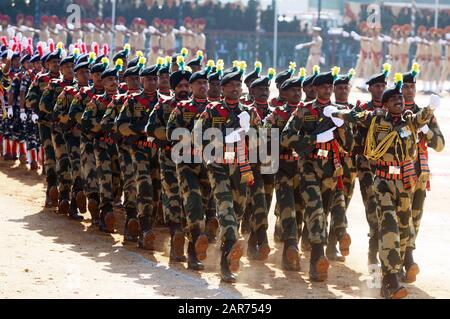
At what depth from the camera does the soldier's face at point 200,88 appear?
11.8 metres

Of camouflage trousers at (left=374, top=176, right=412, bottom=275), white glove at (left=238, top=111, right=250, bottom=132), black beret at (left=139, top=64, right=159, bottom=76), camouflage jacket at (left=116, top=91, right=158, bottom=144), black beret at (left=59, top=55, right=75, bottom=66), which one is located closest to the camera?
camouflage trousers at (left=374, top=176, right=412, bottom=275)

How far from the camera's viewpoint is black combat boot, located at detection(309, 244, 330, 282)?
1111 centimetres

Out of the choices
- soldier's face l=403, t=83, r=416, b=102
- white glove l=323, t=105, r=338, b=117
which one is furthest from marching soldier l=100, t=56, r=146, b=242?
soldier's face l=403, t=83, r=416, b=102

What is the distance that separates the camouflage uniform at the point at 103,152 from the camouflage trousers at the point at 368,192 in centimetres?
296

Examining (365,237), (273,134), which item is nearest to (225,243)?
(273,134)

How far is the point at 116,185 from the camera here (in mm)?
14117

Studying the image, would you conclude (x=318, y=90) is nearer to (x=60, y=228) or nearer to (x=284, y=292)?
(x=284, y=292)

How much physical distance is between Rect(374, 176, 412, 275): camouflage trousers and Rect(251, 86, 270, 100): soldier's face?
2060mm

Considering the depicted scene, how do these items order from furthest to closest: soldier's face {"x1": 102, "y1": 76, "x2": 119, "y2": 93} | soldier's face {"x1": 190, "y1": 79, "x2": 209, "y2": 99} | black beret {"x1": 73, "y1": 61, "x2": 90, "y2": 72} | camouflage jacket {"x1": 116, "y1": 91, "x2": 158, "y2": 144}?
black beret {"x1": 73, "y1": 61, "x2": 90, "y2": 72}
soldier's face {"x1": 102, "y1": 76, "x2": 119, "y2": 93}
camouflage jacket {"x1": 116, "y1": 91, "x2": 158, "y2": 144}
soldier's face {"x1": 190, "y1": 79, "x2": 209, "y2": 99}

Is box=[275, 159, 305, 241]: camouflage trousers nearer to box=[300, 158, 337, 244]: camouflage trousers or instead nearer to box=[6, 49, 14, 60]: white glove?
box=[300, 158, 337, 244]: camouflage trousers

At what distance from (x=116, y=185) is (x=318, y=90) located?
336cm

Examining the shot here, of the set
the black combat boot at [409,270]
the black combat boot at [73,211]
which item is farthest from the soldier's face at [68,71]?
the black combat boot at [409,270]

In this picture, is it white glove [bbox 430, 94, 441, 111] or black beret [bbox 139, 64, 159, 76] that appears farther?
black beret [bbox 139, 64, 159, 76]

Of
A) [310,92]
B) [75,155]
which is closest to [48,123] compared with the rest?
[75,155]
